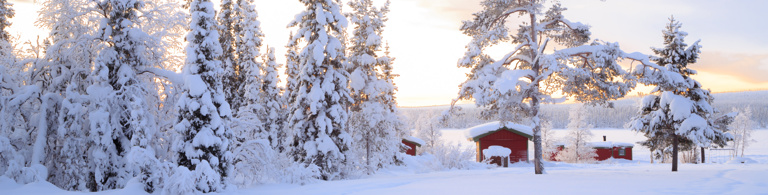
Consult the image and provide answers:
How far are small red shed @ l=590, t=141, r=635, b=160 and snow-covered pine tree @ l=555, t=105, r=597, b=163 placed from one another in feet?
16.6

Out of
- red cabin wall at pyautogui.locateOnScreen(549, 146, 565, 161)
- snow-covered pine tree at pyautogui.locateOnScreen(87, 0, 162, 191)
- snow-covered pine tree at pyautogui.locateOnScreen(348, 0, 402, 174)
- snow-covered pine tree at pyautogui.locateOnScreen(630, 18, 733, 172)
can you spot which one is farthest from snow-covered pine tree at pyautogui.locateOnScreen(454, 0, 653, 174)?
red cabin wall at pyautogui.locateOnScreen(549, 146, 565, 161)

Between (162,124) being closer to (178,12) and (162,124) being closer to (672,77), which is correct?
(178,12)

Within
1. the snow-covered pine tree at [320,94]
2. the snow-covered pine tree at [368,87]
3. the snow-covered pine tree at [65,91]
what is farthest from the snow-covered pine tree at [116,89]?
the snow-covered pine tree at [368,87]

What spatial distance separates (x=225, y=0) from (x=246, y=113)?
12.5m

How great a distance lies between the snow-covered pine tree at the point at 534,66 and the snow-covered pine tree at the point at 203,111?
31.3 ft

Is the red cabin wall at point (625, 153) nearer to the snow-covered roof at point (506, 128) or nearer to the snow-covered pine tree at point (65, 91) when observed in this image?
the snow-covered roof at point (506, 128)

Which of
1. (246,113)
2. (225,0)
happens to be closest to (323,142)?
(246,113)

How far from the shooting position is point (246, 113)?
19.5m

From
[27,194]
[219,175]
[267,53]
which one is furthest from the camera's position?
[267,53]

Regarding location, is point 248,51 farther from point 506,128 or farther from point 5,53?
point 506,128

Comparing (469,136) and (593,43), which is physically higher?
(593,43)

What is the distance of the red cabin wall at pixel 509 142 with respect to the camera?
4591cm

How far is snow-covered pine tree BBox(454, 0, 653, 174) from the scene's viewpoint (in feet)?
60.4

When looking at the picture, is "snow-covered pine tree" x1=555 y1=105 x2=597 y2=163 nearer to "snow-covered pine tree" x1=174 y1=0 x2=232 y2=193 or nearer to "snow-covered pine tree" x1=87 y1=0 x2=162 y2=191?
"snow-covered pine tree" x1=174 y1=0 x2=232 y2=193
